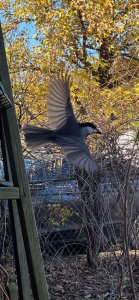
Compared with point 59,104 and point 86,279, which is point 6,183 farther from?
point 86,279

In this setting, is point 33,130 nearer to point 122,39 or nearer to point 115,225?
point 115,225

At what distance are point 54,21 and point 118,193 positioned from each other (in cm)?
351

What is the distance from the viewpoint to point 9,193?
2.15 meters

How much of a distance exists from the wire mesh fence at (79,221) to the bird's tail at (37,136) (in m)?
0.82

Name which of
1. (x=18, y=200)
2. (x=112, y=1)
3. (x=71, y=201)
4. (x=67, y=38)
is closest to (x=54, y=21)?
(x=67, y=38)

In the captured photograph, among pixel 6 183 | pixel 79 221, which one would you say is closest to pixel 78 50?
pixel 79 221

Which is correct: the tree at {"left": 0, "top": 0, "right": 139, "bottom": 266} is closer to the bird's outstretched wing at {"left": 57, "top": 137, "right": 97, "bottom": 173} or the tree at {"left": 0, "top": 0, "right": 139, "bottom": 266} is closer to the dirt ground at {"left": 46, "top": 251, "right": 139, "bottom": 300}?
the dirt ground at {"left": 46, "top": 251, "right": 139, "bottom": 300}

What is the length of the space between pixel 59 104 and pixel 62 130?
0.20 m

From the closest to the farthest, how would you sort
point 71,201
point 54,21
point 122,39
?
1. point 71,201
2. point 54,21
3. point 122,39

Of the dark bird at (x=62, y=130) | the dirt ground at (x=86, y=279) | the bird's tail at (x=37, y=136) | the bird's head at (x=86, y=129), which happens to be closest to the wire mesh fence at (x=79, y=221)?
the dirt ground at (x=86, y=279)

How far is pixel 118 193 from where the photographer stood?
379 centimetres

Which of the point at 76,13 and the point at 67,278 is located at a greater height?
the point at 76,13

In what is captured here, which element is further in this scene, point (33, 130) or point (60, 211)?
point (60, 211)

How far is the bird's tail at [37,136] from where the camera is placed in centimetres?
301
